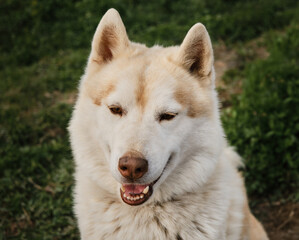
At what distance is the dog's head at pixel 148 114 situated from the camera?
247cm

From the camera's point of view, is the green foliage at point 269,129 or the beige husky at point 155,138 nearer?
the beige husky at point 155,138

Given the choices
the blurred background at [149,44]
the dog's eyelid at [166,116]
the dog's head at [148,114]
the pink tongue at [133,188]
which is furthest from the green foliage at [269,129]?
the pink tongue at [133,188]

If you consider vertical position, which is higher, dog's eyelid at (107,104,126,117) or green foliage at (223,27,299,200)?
dog's eyelid at (107,104,126,117)

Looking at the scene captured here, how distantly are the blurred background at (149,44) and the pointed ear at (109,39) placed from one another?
206cm

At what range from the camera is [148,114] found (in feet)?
8.46

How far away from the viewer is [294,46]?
5.87 metres

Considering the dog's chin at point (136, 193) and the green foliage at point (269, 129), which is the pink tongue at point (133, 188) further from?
the green foliage at point (269, 129)

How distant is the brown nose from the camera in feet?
7.54

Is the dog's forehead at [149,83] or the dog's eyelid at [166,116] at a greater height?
the dog's forehead at [149,83]

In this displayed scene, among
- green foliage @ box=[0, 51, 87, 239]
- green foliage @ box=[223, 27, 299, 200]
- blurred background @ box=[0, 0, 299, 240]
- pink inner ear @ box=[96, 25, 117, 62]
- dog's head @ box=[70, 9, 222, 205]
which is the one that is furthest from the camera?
green foliage @ box=[223, 27, 299, 200]

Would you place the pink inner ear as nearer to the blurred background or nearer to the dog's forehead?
the dog's forehead

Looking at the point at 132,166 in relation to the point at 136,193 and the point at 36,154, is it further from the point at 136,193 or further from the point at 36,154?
the point at 36,154

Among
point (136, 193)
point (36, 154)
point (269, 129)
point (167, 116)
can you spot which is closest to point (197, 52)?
point (167, 116)

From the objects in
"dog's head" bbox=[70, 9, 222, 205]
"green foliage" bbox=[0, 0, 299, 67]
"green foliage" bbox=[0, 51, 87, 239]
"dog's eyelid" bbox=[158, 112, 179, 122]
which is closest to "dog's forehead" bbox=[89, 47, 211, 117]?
"dog's head" bbox=[70, 9, 222, 205]
